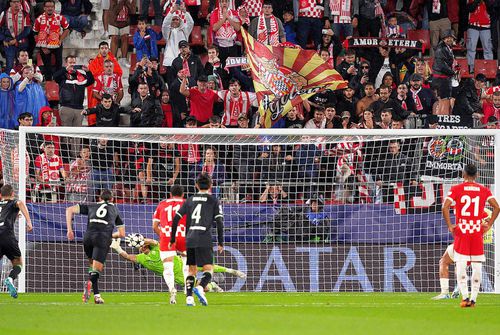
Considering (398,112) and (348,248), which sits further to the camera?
(398,112)

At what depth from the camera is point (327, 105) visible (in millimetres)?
23906

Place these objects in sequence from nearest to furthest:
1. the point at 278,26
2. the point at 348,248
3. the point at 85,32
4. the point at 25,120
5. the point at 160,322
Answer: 1. the point at 160,322
2. the point at 348,248
3. the point at 25,120
4. the point at 278,26
5. the point at 85,32

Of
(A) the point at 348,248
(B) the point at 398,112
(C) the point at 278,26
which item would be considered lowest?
(A) the point at 348,248

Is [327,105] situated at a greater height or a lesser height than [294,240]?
greater

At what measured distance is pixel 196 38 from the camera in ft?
90.7

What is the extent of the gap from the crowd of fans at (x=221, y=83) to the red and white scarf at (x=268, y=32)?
0.03m

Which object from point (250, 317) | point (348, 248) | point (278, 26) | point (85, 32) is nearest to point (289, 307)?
point (250, 317)

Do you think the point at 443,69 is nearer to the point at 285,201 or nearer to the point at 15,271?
the point at 285,201

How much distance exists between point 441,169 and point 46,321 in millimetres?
9858

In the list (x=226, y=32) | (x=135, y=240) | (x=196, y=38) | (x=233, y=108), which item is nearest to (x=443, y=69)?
(x=226, y=32)

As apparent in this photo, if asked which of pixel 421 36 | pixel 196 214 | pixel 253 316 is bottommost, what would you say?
pixel 253 316

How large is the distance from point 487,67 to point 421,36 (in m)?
1.70

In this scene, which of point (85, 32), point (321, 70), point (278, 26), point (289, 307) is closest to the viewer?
point (289, 307)

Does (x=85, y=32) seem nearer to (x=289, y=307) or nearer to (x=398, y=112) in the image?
(x=398, y=112)
